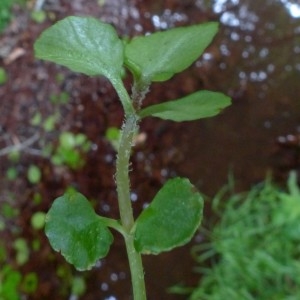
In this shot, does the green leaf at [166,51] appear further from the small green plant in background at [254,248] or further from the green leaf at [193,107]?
the small green plant in background at [254,248]

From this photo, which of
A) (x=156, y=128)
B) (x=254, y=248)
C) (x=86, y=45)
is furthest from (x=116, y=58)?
(x=156, y=128)

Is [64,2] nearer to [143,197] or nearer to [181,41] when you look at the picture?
[143,197]

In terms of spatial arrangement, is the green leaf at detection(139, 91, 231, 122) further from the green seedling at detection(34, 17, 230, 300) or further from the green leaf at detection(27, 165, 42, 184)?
the green leaf at detection(27, 165, 42, 184)

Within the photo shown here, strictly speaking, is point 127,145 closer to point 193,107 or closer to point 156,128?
point 193,107

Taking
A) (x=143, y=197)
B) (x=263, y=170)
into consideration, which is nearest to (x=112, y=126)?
(x=143, y=197)

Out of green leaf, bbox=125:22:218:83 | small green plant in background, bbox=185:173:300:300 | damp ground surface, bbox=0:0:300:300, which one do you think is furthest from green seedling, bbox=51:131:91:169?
green leaf, bbox=125:22:218:83

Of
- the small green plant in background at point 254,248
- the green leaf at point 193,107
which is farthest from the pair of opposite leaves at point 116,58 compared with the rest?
the small green plant in background at point 254,248

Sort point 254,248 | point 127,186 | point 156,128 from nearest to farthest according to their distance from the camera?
point 127,186 → point 254,248 → point 156,128
